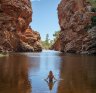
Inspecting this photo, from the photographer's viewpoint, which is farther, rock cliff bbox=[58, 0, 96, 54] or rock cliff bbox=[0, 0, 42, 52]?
rock cliff bbox=[0, 0, 42, 52]

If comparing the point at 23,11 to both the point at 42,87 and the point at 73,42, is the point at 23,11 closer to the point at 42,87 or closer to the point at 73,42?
the point at 73,42

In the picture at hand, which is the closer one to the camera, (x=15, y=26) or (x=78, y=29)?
(x=78, y=29)

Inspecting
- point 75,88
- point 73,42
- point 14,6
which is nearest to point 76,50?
point 73,42

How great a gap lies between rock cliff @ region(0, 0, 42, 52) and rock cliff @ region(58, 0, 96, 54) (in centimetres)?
1620

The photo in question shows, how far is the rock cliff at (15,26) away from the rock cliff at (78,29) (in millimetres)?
16195

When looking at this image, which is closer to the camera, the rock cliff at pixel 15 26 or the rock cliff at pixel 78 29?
the rock cliff at pixel 78 29

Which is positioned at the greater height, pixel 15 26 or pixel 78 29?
pixel 15 26

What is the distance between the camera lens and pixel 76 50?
348 ft

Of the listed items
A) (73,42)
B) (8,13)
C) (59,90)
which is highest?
(8,13)

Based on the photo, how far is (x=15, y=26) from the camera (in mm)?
114188

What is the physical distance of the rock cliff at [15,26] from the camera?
108500 millimetres

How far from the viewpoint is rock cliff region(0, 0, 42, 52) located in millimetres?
108500

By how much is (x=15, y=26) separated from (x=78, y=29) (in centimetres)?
2665

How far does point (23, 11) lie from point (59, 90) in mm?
100843
